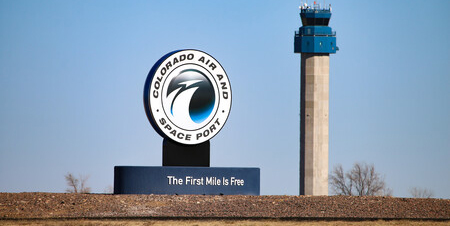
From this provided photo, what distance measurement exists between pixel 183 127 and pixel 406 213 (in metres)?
9.47

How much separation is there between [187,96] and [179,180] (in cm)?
Result: 342

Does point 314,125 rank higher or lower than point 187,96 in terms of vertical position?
higher

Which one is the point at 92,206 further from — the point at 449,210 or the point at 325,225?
the point at 449,210

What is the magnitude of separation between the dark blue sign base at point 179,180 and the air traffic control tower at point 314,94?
135 feet

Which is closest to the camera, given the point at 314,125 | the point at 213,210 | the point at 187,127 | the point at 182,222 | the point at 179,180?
the point at 182,222

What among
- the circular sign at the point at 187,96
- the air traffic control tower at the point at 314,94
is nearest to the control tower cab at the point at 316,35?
the air traffic control tower at the point at 314,94

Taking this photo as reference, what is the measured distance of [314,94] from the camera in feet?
261

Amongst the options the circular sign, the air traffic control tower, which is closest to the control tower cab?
the air traffic control tower

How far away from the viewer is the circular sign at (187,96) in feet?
123

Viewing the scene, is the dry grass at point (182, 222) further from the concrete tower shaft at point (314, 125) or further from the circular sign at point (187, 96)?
the concrete tower shaft at point (314, 125)

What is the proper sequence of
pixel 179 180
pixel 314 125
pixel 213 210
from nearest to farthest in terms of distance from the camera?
1. pixel 213 210
2. pixel 179 180
3. pixel 314 125

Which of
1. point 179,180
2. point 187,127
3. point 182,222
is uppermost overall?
point 187,127

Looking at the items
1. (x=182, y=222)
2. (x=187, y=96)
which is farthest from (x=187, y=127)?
(x=182, y=222)

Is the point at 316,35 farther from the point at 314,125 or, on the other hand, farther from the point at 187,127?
the point at 187,127
